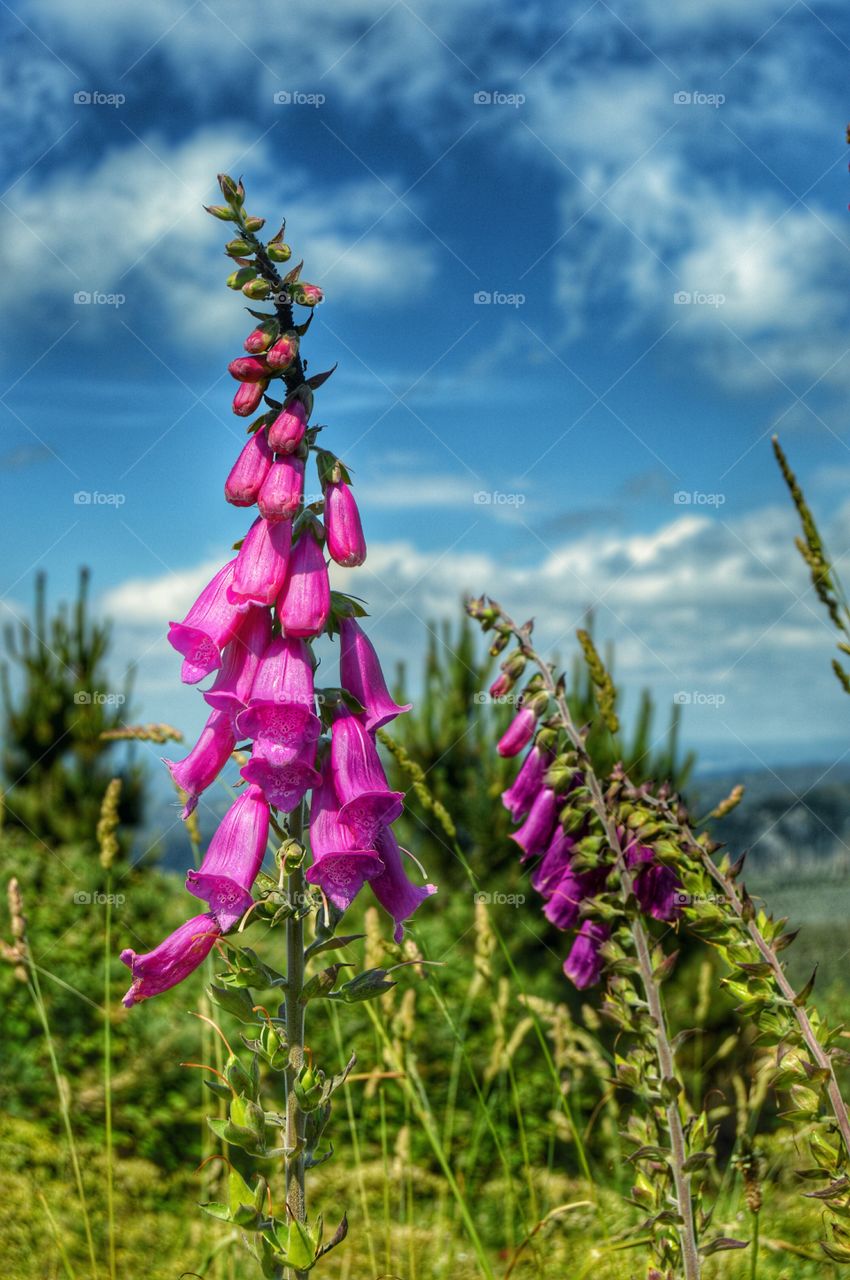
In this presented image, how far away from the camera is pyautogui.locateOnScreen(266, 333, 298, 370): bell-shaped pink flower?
1.88 meters

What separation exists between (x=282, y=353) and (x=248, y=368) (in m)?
0.07

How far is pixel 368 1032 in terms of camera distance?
5.66 metres

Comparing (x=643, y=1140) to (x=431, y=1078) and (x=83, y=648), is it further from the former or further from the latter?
(x=83, y=648)

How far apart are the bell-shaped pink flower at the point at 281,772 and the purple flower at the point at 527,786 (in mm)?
867

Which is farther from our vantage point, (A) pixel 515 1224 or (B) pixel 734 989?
(A) pixel 515 1224

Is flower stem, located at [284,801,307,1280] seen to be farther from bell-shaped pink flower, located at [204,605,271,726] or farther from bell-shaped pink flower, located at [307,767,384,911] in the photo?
bell-shaped pink flower, located at [204,605,271,726]

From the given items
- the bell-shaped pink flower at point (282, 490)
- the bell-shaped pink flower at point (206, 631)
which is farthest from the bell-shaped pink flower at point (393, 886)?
the bell-shaped pink flower at point (282, 490)

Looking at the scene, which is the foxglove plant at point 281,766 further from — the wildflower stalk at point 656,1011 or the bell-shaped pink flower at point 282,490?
the wildflower stalk at point 656,1011

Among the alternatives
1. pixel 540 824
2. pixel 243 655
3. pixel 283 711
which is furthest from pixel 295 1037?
pixel 540 824

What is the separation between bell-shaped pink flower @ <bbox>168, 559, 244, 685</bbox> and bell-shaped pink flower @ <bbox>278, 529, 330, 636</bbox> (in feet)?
0.34

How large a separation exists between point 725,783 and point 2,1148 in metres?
5.27

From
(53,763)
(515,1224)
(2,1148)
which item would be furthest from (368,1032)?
(53,763)

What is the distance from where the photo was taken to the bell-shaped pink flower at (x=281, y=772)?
5.91ft

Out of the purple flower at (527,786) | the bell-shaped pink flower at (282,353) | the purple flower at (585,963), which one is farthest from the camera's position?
the purple flower at (527,786)
